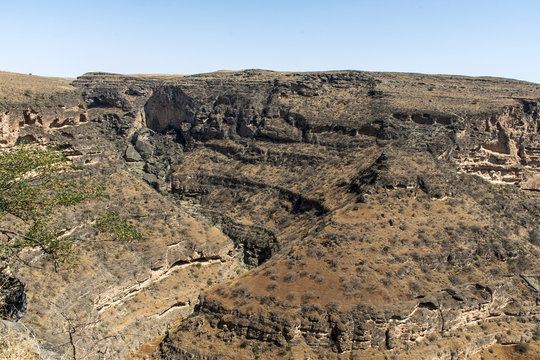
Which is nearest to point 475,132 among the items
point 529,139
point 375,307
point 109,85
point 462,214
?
point 529,139

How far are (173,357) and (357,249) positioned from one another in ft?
56.4

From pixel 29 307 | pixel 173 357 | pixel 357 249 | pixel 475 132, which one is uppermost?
pixel 475 132

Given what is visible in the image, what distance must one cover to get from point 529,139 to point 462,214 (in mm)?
27689

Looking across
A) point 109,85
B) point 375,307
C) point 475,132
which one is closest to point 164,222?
point 375,307

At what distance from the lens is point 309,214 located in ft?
171

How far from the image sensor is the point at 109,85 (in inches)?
3406

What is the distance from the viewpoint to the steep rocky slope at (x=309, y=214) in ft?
110

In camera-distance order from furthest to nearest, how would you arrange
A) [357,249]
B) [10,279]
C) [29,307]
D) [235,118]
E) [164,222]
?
[235,118]
[164,222]
[357,249]
[29,307]
[10,279]

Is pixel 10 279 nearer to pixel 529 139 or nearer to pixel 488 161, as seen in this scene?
pixel 488 161

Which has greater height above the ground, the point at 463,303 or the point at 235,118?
the point at 235,118

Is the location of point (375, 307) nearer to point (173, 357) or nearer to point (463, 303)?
point (463, 303)

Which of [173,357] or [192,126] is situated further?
[192,126]

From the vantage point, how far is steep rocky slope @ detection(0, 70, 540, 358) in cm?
3353

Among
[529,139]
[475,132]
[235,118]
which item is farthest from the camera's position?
[235,118]
